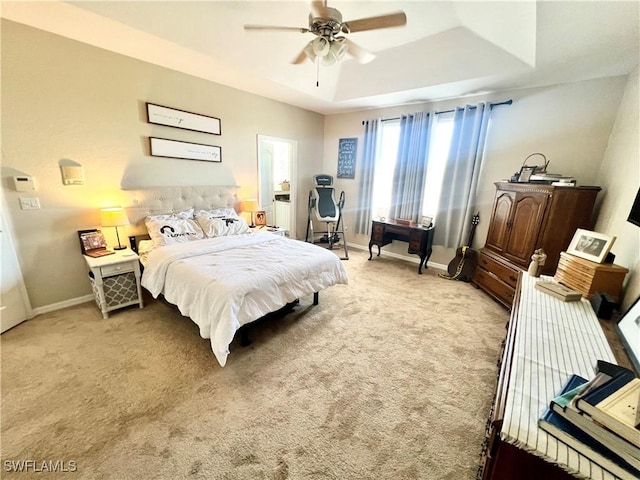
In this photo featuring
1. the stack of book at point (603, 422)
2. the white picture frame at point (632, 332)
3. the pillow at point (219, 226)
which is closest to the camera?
the stack of book at point (603, 422)

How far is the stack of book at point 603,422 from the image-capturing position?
643 millimetres

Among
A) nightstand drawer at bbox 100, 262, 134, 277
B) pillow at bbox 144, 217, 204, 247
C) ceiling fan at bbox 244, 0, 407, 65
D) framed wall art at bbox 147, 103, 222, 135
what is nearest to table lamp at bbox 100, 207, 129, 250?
pillow at bbox 144, 217, 204, 247

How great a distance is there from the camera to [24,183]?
7.66 feet

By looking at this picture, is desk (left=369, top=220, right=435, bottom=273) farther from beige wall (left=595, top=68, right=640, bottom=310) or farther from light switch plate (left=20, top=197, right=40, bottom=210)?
light switch plate (left=20, top=197, right=40, bottom=210)

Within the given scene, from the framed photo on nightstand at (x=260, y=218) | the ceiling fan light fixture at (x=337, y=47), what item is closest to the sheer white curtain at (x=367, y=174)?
the framed photo on nightstand at (x=260, y=218)

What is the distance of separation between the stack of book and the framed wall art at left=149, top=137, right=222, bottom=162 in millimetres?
3871

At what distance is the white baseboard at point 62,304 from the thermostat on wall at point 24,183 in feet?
3.75

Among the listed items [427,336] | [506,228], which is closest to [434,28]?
[506,228]

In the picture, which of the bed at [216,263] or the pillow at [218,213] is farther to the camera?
the pillow at [218,213]

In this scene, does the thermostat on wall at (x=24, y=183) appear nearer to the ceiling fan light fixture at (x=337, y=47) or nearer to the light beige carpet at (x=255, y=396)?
the light beige carpet at (x=255, y=396)

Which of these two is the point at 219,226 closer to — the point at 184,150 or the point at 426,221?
the point at 184,150

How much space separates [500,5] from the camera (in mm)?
2031

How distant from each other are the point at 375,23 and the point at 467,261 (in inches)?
123

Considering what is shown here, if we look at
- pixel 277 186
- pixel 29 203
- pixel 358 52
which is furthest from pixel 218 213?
pixel 277 186
